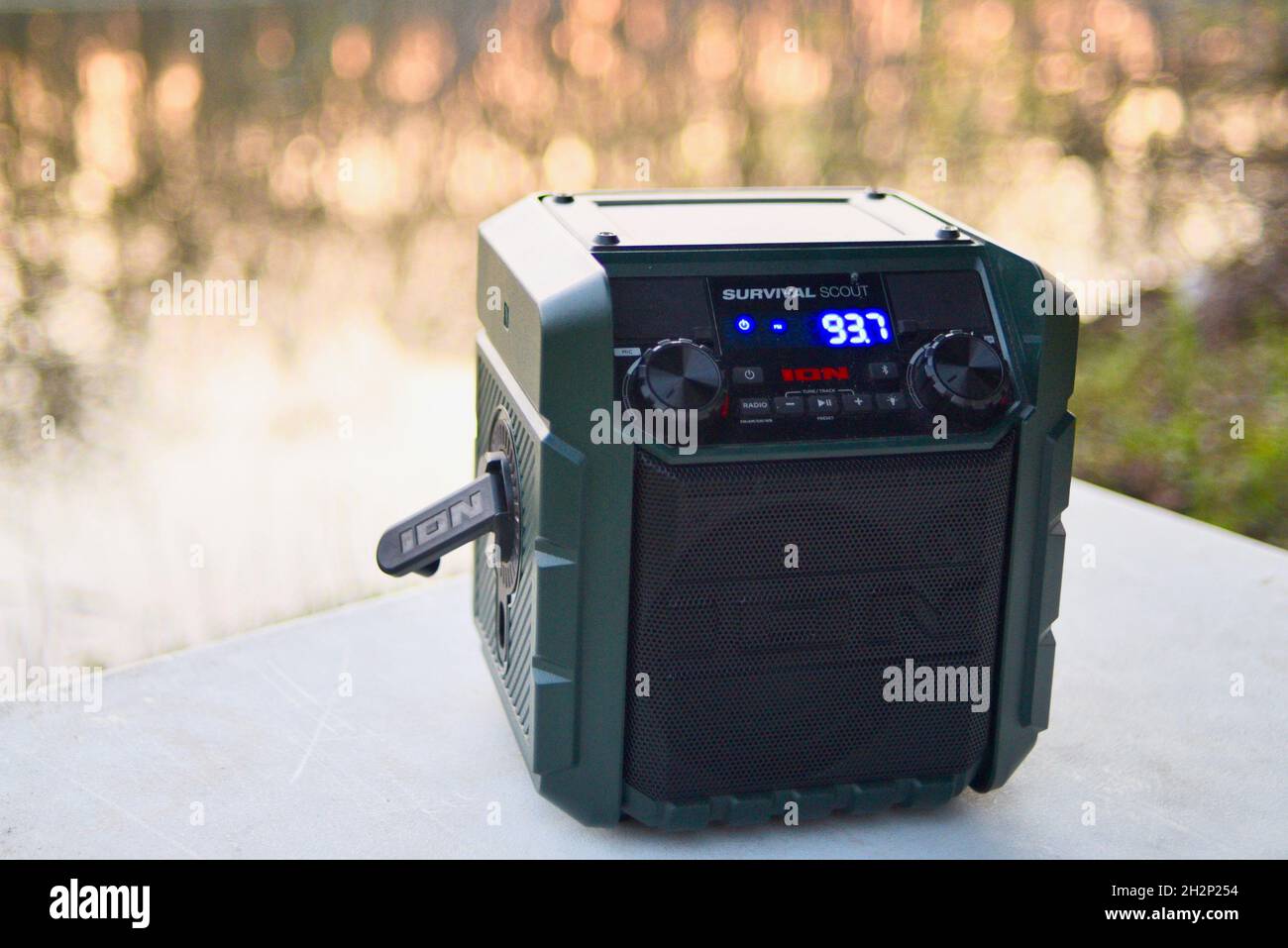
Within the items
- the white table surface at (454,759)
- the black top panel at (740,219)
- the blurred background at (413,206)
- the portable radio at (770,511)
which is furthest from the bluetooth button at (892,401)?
the blurred background at (413,206)

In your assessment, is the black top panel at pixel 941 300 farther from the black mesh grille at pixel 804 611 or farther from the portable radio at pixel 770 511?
the black mesh grille at pixel 804 611

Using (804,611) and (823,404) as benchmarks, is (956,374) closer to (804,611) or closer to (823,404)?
(823,404)

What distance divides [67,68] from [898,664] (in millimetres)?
1777

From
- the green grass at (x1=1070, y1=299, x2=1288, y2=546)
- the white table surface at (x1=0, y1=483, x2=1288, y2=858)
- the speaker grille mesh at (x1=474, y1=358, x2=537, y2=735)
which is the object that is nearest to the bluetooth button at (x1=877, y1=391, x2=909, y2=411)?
the speaker grille mesh at (x1=474, y1=358, x2=537, y2=735)

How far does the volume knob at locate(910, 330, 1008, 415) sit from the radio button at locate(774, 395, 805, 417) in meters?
0.10

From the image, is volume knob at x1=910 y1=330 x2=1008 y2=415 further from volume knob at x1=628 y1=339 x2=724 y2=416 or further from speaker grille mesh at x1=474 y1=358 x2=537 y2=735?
speaker grille mesh at x1=474 y1=358 x2=537 y2=735

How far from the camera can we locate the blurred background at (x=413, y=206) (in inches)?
88.5

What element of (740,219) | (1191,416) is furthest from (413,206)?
(1191,416)

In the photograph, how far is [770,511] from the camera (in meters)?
1.09

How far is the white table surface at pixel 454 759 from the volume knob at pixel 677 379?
1.29ft

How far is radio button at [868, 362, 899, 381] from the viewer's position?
1.10 m

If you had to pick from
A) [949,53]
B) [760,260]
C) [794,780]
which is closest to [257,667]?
[794,780]

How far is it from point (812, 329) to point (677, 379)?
13 cm

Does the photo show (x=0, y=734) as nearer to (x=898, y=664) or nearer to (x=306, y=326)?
(x=898, y=664)
